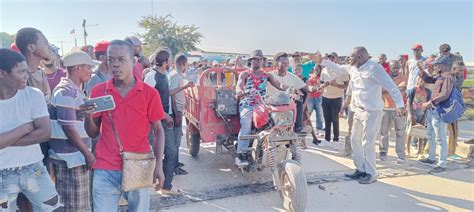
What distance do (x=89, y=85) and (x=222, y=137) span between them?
2.31 metres

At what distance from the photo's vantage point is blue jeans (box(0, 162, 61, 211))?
7.18ft

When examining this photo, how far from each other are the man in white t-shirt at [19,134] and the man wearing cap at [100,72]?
996mm

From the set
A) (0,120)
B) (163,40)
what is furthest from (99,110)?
(163,40)

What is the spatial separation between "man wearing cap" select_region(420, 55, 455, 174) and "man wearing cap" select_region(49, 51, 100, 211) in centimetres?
499

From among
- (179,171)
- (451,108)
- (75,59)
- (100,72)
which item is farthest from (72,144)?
(451,108)

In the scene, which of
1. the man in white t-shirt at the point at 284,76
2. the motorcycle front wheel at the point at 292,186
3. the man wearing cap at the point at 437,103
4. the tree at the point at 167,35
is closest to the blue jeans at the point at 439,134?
the man wearing cap at the point at 437,103

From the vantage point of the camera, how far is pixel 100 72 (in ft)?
11.1

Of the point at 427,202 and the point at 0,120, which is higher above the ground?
the point at 0,120

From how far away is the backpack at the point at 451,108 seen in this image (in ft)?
17.0

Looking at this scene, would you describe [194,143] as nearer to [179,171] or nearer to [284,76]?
[179,171]

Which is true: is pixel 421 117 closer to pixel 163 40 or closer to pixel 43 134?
pixel 43 134

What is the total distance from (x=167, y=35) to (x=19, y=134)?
3267 centimetres

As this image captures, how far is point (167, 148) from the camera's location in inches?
170

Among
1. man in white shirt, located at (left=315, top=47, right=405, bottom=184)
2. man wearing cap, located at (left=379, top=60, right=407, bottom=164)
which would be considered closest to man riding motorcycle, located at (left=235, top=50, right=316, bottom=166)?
man in white shirt, located at (left=315, top=47, right=405, bottom=184)
